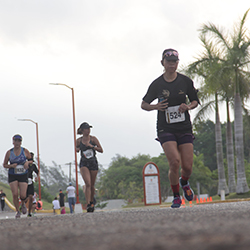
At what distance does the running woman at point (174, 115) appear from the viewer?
24.0 ft

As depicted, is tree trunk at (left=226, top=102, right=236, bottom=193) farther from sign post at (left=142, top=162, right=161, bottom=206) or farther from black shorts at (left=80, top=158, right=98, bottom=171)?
black shorts at (left=80, top=158, right=98, bottom=171)

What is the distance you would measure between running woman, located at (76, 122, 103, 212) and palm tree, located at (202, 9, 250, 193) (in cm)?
1758

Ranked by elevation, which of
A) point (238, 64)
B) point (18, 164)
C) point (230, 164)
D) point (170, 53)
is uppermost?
point (238, 64)

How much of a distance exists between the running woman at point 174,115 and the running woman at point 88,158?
3.63 metres

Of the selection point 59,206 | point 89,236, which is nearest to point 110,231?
point 89,236

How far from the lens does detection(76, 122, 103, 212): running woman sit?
11.0 meters

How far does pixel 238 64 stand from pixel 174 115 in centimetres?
2195

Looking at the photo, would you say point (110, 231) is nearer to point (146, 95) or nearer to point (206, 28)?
point (146, 95)

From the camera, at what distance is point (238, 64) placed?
93.0 feet

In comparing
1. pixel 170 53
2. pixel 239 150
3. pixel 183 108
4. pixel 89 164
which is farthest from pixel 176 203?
pixel 239 150

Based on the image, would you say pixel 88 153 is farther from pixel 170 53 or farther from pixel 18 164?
pixel 170 53

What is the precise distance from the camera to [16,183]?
10.8 m

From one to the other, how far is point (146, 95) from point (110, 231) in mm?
5097

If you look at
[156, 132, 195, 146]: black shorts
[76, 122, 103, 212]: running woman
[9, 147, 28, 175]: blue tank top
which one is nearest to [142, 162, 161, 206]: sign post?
[76, 122, 103, 212]: running woman
